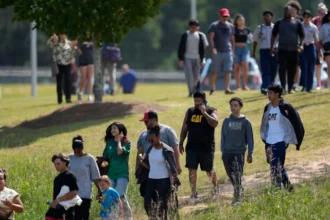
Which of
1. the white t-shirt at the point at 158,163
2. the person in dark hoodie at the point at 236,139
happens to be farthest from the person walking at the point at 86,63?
the white t-shirt at the point at 158,163

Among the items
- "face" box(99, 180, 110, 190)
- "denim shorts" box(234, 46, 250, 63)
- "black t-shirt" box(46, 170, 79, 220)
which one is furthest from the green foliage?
"black t-shirt" box(46, 170, 79, 220)

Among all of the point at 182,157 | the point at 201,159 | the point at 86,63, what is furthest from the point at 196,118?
the point at 86,63

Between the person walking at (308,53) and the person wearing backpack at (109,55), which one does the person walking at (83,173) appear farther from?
the person wearing backpack at (109,55)

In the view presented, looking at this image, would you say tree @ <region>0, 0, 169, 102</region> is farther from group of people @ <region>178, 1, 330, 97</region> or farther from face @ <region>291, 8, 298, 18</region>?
face @ <region>291, 8, 298, 18</region>

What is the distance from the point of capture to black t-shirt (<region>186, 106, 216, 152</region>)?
63.4 ft

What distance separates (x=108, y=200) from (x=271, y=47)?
973 cm

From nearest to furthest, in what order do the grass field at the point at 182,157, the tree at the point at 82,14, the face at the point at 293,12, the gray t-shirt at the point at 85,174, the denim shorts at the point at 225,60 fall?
the gray t-shirt at the point at 85,174 < the grass field at the point at 182,157 < the face at the point at 293,12 < the tree at the point at 82,14 < the denim shorts at the point at 225,60

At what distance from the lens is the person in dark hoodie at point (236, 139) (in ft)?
61.7

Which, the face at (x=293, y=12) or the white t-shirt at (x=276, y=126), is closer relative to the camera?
the white t-shirt at (x=276, y=126)

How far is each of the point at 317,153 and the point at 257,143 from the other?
192 centimetres

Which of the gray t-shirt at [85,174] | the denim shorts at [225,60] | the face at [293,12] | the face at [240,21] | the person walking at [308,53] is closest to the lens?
the gray t-shirt at [85,174]

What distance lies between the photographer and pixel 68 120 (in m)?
26.8

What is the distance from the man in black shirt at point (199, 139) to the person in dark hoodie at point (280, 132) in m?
1.03

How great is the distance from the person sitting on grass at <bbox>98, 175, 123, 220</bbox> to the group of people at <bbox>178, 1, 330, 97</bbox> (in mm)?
9591
